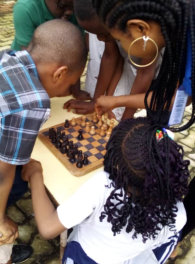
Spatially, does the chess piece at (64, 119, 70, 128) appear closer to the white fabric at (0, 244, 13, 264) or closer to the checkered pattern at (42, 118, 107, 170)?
the checkered pattern at (42, 118, 107, 170)

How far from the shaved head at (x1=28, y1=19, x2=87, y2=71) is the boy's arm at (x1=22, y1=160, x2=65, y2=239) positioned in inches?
19.9

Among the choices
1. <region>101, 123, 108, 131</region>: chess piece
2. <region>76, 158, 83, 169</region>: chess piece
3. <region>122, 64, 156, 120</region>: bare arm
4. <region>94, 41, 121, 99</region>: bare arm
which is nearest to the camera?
<region>76, 158, 83, 169</region>: chess piece

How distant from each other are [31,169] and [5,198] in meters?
0.18

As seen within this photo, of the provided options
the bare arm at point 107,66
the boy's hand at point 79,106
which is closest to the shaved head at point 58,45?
the boy's hand at point 79,106

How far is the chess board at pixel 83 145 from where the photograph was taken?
4.81 ft

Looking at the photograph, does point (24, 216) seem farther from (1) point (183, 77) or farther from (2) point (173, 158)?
(1) point (183, 77)

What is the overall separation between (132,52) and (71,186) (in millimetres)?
670

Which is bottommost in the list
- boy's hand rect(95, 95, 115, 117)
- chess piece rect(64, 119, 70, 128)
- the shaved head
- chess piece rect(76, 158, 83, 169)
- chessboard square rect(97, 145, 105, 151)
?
chess piece rect(64, 119, 70, 128)

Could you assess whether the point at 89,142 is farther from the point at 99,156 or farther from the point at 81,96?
the point at 81,96

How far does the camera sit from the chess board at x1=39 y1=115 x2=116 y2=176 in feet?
4.81

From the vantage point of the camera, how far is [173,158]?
1.06 m

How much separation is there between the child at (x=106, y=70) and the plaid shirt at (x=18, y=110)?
2.06 ft

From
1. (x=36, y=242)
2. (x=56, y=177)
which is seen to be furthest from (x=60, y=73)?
(x=36, y=242)

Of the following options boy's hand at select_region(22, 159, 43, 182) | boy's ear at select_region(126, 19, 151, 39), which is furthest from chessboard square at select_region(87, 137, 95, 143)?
boy's ear at select_region(126, 19, 151, 39)
